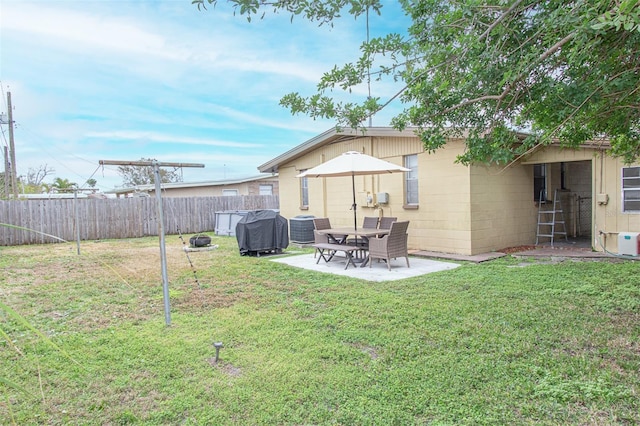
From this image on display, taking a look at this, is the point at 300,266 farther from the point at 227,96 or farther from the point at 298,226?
the point at 227,96

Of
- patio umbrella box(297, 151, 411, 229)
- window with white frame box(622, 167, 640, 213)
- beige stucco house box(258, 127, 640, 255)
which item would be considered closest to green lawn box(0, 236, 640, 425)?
window with white frame box(622, 167, 640, 213)

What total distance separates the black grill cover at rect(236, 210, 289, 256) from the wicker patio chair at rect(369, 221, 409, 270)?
328 centimetres

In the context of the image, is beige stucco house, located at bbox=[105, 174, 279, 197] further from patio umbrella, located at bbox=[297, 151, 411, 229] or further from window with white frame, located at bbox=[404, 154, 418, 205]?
patio umbrella, located at bbox=[297, 151, 411, 229]

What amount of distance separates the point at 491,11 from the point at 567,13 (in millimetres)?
871

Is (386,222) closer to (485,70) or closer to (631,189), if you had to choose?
(631,189)

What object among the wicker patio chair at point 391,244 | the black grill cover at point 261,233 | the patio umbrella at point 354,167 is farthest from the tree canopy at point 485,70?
the black grill cover at point 261,233

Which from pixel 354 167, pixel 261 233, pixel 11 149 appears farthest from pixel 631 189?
pixel 11 149

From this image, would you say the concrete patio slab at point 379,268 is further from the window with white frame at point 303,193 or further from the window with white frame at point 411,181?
the window with white frame at point 303,193

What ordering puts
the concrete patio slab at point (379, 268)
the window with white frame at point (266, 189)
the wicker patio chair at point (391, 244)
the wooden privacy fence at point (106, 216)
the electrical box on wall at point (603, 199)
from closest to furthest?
the concrete patio slab at point (379, 268), the wicker patio chair at point (391, 244), the electrical box on wall at point (603, 199), the wooden privacy fence at point (106, 216), the window with white frame at point (266, 189)

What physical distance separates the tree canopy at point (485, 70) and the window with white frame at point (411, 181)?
5273 millimetres

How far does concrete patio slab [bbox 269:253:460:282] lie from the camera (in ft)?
23.0

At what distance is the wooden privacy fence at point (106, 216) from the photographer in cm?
1358

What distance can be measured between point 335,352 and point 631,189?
786 centimetres

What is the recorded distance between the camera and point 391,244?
741 centimetres
